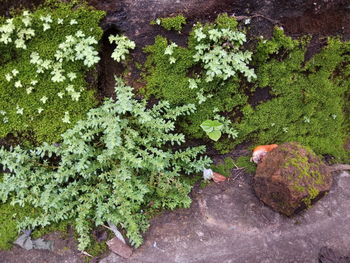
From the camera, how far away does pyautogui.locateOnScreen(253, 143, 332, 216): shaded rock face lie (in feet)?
13.0

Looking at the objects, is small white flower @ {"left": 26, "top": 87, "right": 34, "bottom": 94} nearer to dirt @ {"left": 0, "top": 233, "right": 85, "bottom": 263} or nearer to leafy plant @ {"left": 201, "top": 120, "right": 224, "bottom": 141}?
dirt @ {"left": 0, "top": 233, "right": 85, "bottom": 263}

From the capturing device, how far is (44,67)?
3910 millimetres

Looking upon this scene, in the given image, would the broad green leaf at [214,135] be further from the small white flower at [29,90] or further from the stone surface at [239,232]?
the small white flower at [29,90]

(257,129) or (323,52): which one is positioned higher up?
(323,52)

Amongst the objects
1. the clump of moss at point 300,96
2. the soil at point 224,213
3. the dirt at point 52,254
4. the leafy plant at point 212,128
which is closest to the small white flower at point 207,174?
the soil at point 224,213

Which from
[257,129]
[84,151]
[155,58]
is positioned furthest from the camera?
[257,129]

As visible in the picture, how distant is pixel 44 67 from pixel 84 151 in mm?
1066

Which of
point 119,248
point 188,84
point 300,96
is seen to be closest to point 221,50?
point 188,84

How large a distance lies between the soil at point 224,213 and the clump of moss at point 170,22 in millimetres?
58

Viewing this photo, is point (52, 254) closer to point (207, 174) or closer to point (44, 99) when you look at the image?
point (44, 99)

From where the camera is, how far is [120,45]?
3.96 metres

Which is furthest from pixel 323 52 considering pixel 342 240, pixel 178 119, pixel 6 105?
pixel 6 105

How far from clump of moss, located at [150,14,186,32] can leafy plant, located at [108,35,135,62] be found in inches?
13.7

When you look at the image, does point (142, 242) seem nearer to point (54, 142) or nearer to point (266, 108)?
point (54, 142)
